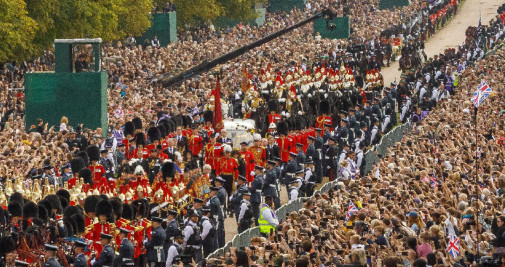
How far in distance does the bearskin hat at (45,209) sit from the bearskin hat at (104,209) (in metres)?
0.90

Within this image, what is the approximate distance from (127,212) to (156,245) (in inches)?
48.1

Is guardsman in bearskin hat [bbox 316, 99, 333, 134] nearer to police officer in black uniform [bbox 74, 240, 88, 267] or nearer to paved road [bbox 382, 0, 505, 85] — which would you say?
paved road [bbox 382, 0, 505, 85]

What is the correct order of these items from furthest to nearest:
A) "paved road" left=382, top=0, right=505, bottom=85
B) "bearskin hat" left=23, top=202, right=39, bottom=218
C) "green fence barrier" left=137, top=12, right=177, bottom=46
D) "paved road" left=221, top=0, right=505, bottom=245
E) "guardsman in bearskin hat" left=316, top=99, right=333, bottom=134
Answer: "green fence barrier" left=137, top=12, right=177, bottom=46, "paved road" left=382, top=0, right=505, bottom=85, "paved road" left=221, top=0, right=505, bottom=245, "guardsman in bearskin hat" left=316, top=99, right=333, bottom=134, "bearskin hat" left=23, top=202, right=39, bottom=218

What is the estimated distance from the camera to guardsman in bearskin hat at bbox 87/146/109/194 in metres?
24.6

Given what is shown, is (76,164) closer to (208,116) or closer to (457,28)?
→ (208,116)

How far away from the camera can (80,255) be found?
19297 millimetres

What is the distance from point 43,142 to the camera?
29.3 m

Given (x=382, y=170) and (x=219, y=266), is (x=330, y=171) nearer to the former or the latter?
(x=382, y=170)

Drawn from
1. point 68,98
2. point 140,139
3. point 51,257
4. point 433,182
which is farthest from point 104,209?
point 68,98

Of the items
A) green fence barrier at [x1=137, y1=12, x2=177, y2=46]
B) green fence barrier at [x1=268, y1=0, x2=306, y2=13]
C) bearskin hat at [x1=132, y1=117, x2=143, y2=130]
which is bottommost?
bearskin hat at [x1=132, y1=117, x2=143, y2=130]

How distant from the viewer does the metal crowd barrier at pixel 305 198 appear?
2169cm

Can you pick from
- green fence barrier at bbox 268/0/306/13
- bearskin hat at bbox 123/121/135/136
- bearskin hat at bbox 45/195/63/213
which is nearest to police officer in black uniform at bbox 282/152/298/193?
bearskin hat at bbox 123/121/135/136

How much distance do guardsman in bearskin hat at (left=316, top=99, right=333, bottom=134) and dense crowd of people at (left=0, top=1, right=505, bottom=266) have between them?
41 millimetres

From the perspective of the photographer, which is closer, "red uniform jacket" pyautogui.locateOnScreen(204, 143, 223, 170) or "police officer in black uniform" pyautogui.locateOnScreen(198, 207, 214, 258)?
"police officer in black uniform" pyautogui.locateOnScreen(198, 207, 214, 258)
